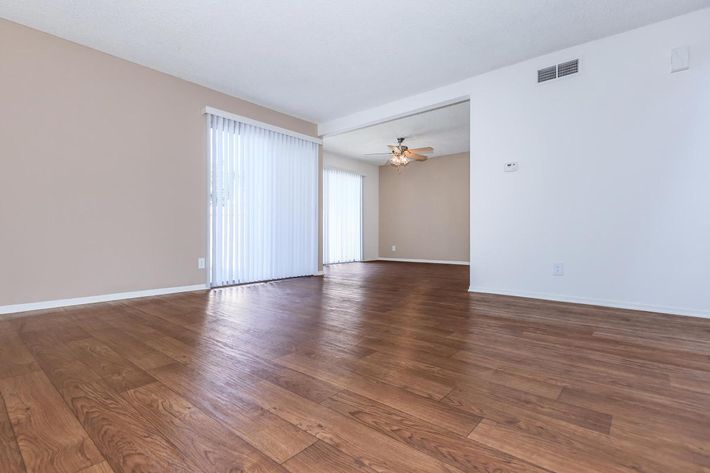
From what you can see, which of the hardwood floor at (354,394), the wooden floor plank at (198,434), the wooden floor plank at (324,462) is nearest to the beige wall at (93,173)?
the hardwood floor at (354,394)

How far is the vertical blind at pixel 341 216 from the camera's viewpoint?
774 centimetres

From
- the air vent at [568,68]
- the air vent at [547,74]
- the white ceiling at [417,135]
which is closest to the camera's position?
the air vent at [568,68]

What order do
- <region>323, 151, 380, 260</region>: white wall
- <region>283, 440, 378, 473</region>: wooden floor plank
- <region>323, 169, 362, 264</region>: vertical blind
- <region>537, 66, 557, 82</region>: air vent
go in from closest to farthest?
<region>283, 440, 378, 473</region>: wooden floor plank, <region>537, 66, 557, 82</region>: air vent, <region>323, 169, 362, 264</region>: vertical blind, <region>323, 151, 380, 260</region>: white wall

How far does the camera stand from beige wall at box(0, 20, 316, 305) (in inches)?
113

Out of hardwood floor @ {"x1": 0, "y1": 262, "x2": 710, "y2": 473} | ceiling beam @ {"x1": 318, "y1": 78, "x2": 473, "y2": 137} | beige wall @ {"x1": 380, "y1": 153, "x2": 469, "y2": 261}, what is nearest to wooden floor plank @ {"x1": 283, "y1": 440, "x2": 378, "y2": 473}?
hardwood floor @ {"x1": 0, "y1": 262, "x2": 710, "y2": 473}

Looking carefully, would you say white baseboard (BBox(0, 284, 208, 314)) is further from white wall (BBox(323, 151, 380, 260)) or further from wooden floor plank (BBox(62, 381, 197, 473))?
white wall (BBox(323, 151, 380, 260))

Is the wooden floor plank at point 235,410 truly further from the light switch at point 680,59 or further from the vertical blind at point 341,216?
the vertical blind at point 341,216

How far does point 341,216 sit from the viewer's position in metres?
8.12

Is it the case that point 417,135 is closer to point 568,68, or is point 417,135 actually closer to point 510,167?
point 510,167

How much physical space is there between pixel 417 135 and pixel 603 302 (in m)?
4.22

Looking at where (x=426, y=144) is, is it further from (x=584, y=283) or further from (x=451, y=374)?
(x=451, y=374)

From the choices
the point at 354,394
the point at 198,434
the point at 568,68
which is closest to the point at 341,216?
the point at 568,68

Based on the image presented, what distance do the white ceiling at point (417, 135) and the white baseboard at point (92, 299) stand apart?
11.7ft

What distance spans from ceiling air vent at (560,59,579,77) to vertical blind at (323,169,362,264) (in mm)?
5166
